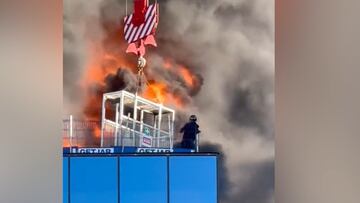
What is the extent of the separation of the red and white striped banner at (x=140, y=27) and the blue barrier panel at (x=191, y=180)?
77cm

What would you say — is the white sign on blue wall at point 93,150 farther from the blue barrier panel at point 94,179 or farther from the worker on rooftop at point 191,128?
the worker on rooftop at point 191,128

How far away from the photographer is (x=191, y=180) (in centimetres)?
231

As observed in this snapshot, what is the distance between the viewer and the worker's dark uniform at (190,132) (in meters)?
2.44

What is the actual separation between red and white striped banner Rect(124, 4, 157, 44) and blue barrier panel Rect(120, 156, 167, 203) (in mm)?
Result: 755

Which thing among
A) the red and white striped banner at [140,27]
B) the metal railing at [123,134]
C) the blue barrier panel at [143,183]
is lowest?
the blue barrier panel at [143,183]

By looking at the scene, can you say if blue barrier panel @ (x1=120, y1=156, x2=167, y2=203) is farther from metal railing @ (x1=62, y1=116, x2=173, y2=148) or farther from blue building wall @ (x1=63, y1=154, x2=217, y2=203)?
metal railing @ (x1=62, y1=116, x2=173, y2=148)

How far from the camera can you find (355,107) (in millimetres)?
440

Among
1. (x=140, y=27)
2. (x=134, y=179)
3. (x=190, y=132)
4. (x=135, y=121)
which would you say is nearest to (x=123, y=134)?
(x=135, y=121)

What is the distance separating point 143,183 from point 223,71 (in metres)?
0.81

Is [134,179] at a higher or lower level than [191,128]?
lower

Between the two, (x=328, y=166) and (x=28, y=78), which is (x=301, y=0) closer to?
(x=328, y=166)

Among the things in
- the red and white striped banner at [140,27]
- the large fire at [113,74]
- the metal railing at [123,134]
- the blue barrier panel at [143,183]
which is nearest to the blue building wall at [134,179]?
the blue barrier panel at [143,183]

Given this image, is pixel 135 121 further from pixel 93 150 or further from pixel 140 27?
pixel 140 27

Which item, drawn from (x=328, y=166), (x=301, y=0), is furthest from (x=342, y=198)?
(x=301, y=0)
